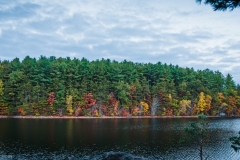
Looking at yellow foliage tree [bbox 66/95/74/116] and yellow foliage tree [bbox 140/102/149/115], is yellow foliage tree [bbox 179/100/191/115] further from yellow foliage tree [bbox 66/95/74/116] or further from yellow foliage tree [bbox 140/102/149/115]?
yellow foliage tree [bbox 66/95/74/116]

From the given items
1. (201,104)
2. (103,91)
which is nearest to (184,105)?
(201,104)

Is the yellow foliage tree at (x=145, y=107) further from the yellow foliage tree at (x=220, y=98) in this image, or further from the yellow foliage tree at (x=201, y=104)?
the yellow foliage tree at (x=220, y=98)

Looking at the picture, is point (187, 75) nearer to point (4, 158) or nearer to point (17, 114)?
point (17, 114)

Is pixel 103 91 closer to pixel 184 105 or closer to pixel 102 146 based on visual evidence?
pixel 184 105

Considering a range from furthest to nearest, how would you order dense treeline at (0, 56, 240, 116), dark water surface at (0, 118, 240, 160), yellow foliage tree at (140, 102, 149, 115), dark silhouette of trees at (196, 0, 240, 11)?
yellow foliage tree at (140, 102, 149, 115) → dense treeline at (0, 56, 240, 116) → dark water surface at (0, 118, 240, 160) → dark silhouette of trees at (196, 0, 240, 11)

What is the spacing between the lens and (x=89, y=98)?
83375mm

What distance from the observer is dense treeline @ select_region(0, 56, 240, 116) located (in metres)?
79.8

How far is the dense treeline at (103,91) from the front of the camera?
7975cm

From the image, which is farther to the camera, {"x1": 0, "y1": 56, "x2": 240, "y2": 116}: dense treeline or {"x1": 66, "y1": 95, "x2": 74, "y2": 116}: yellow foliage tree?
{"x1": 0, "y1": 56, "x2": 240, "y2": 116}: dense treeline

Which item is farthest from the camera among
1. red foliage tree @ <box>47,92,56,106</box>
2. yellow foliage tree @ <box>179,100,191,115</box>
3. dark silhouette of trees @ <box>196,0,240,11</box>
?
yellow foliage tree @ <box>179,100,191,115</box>

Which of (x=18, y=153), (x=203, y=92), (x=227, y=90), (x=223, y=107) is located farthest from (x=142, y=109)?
(x=18, y=153)

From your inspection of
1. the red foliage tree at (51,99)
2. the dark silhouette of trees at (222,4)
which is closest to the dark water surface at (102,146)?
the dark silhouette of trees at (222,4)

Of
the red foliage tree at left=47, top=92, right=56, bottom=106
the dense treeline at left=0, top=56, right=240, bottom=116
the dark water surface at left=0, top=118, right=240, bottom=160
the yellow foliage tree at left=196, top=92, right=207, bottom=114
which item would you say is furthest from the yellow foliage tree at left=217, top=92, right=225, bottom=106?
the red foliage tree at left=47, top=92, right=56, bottom=106

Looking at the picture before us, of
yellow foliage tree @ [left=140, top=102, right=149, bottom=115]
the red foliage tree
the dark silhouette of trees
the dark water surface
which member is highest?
the dark silhouette of trees
